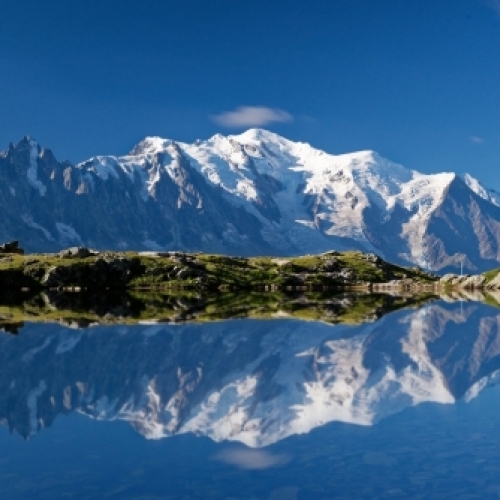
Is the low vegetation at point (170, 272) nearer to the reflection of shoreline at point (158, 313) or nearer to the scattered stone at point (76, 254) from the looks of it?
the scattered stone at point (76, 254)

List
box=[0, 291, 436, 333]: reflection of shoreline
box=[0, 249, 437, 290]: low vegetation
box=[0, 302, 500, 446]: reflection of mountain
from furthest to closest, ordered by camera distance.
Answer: box=[0, 249, 437, 290]: low vegetation
box=[0, 291, 436, 333]: reflection of shoreline
box=[0, 302, 500, 446]: reflection of mountain

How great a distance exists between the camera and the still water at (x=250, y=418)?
71.8ft

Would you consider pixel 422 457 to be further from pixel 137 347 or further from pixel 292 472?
pixel 137 347

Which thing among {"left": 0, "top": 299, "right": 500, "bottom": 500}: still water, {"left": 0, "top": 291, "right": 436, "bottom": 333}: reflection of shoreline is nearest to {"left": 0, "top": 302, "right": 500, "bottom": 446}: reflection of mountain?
{"left": 0, "top": 299, "right": 500, "bottom": 500}: still water

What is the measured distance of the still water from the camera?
21891mm

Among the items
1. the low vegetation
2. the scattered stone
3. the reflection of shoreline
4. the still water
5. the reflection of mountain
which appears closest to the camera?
the still water

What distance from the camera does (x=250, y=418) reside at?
2995 centimetres

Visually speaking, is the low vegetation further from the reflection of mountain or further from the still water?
the still water

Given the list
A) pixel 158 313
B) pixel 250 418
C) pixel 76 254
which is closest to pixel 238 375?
pixel 250 418

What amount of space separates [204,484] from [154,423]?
26.7ft

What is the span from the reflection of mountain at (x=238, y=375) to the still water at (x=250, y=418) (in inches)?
5.6

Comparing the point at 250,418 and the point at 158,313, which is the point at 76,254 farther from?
the point at 250,418

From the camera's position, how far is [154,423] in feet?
96.5

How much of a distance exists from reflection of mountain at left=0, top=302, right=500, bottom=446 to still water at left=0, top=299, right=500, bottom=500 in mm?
141
